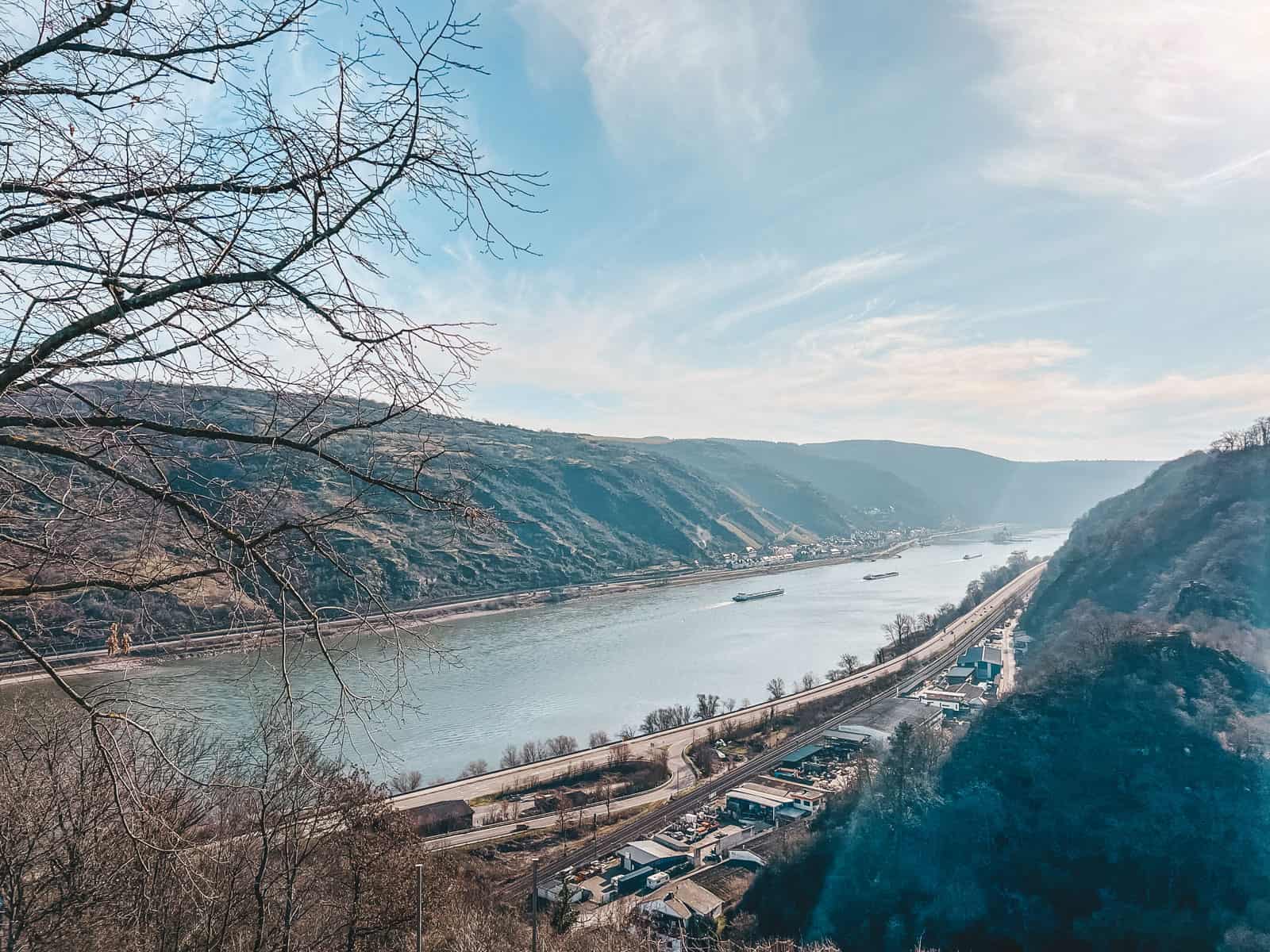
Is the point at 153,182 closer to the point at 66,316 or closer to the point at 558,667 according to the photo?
the point at 66,316

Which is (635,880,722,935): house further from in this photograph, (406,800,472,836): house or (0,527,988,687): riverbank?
(0,527,988,687): riverbank

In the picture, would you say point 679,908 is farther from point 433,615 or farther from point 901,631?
point 901,631

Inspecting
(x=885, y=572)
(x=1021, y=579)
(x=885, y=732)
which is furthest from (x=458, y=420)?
(x=885, y=572)

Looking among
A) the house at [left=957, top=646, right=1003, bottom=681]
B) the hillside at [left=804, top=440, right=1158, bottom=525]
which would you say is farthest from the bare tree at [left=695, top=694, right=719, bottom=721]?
the hillside at [left=804, top=440, right=1158, bottom=525]

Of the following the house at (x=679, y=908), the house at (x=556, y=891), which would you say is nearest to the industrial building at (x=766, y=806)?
the house at (x=679, y=908)

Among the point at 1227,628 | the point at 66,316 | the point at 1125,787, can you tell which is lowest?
the point at 1125,787
